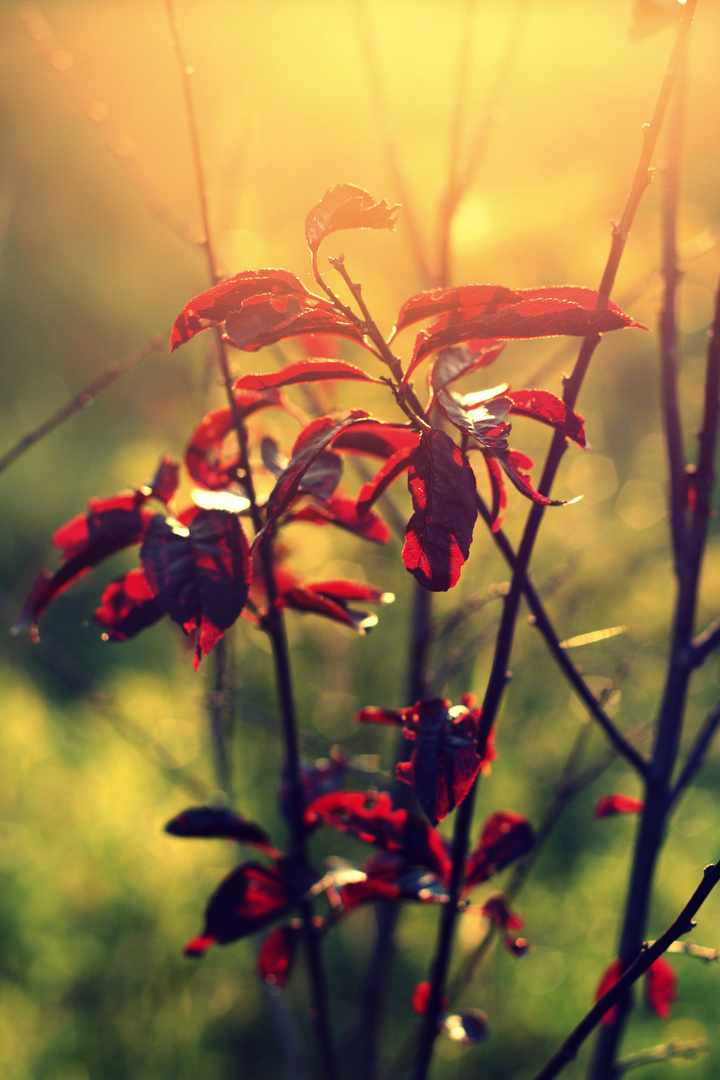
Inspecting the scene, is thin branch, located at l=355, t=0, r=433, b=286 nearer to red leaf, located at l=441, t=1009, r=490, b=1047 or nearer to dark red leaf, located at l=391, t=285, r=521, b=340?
dark red leaf, located at l=391, t=285, r=521, b=340

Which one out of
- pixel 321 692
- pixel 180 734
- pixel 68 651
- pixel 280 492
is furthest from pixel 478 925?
pixel 68 651

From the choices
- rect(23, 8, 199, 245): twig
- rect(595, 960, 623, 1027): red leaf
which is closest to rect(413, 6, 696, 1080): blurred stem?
rect(595, 960, 623, 1027): red leaf

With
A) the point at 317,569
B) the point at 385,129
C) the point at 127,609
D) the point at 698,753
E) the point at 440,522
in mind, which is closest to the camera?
the point at 440,522

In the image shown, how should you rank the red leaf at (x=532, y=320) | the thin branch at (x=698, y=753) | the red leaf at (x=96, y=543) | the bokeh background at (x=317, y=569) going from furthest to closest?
1. the bokeh background at (x=317, y=569)
2. the thin branch at (x=698, y=753)
3. the red leaf at (x=96, y=543)
4. the red leaf at (x=532, y=320)

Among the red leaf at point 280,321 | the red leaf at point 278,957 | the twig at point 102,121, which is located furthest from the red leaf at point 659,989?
the twig at point 102,121

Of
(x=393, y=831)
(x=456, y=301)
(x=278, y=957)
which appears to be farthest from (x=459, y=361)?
(x=278, y=957)

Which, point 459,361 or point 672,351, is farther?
point 672,351

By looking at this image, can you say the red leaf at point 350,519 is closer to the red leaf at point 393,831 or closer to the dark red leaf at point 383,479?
the dark red leaf at point 383,479

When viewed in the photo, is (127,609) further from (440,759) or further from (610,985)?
(610,985)
